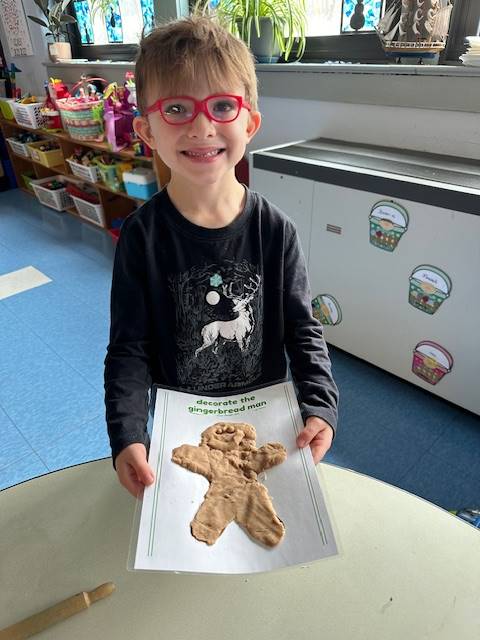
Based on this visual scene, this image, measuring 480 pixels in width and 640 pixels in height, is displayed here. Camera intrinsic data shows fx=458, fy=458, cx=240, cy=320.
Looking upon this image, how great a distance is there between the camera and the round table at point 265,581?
0.47m

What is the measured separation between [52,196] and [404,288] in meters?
2.89

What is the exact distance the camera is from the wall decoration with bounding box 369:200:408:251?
1358 mm

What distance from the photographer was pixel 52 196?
135 inches

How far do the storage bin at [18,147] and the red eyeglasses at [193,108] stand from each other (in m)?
A: 3.43

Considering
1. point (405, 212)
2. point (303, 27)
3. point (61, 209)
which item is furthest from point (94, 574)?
point (61, 209)

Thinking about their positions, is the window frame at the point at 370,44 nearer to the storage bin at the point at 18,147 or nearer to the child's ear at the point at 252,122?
the child's ear at the point at 252,122

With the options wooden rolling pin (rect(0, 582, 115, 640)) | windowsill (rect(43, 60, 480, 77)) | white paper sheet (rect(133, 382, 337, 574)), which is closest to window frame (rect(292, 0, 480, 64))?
windowsill (rect(43, 60, 480, 77))

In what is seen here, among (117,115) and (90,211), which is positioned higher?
(117,115)

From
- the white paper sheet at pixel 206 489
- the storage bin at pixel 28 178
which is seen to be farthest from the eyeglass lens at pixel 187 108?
the storage bin at pixel 28 178

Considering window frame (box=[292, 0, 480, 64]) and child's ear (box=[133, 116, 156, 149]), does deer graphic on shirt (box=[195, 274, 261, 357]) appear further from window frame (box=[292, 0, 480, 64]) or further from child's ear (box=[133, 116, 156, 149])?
window frame (box=[292, 0, 480, 64])

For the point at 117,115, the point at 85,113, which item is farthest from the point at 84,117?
the point at 117,115

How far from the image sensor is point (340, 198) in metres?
1.50

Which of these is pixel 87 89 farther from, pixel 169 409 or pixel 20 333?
pixel 169 409

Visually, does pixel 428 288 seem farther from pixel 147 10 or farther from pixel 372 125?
pixel 147 10
